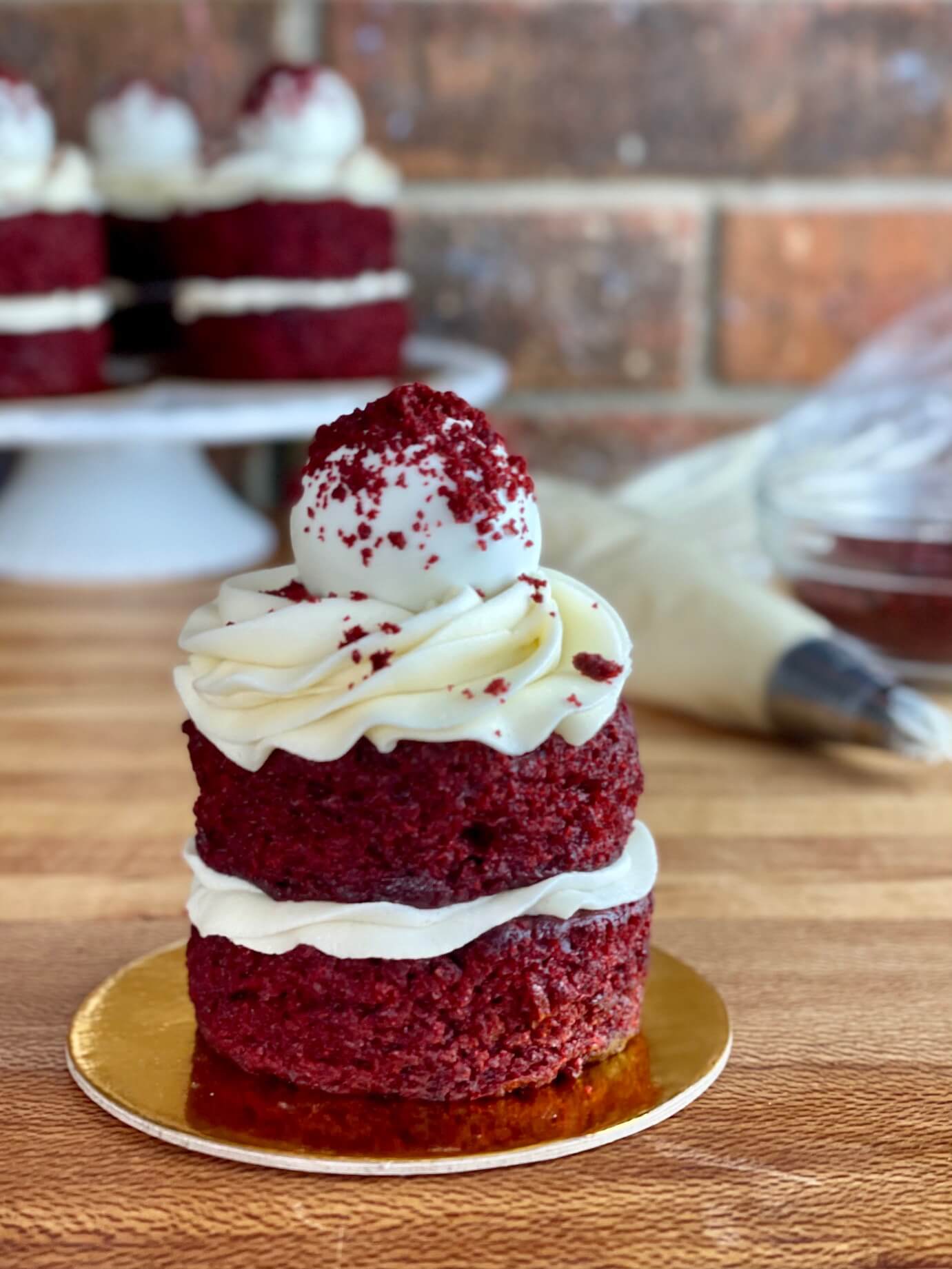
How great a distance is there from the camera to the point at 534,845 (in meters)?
0.75

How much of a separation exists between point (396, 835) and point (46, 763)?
61 cm

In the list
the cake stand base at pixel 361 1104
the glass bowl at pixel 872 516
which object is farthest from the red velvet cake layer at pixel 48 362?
the cake stand base at pixel 361 1104

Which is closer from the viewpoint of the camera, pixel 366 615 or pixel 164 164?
pixel 366 615

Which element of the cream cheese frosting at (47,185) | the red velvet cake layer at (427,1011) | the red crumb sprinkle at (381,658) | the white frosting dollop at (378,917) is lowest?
the red velvet cake layer at (427,1011)

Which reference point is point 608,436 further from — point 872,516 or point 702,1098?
point 702,1098

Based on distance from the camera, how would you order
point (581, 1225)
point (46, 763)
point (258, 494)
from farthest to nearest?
point (258, 494), point (46, 763), point (581, 1225)

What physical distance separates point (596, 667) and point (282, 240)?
1130 millimetres

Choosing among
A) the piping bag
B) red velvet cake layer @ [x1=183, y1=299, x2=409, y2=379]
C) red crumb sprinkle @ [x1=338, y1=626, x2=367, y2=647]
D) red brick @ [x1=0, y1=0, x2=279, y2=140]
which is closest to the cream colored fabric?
the piping bag

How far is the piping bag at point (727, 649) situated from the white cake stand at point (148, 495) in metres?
0.26

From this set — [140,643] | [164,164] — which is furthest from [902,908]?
[164,164]

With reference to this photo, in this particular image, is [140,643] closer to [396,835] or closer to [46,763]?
[46,763]

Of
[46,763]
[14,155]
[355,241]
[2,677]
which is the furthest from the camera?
[355,241]

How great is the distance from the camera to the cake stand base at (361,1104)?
70 centimetres

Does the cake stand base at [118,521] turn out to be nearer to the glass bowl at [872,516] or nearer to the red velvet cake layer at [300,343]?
the red velvet cake layer at [300,343]
